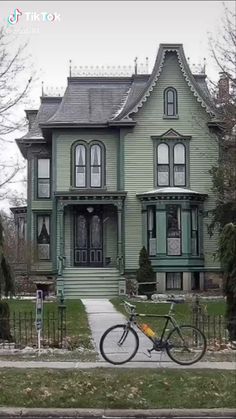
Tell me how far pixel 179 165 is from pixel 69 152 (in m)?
5.36

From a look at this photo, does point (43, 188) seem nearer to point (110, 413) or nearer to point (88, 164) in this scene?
point (88, 164)

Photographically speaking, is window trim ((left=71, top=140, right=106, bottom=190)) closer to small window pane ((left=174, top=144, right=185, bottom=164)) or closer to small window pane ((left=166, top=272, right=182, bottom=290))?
small window pane ((left=174, top=144, right=185, bottom=164))

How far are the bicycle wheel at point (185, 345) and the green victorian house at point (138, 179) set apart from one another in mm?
18585

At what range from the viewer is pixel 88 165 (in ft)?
104

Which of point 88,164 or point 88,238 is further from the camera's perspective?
point 88,238

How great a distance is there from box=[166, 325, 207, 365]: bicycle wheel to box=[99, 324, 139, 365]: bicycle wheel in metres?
0.62

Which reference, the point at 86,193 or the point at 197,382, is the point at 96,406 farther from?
the point at 86,193

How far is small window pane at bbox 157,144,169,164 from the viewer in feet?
103

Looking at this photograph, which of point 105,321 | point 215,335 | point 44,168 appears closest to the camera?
point 215,335

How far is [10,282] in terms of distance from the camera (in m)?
13.4

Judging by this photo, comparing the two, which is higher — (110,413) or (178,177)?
(178,177)

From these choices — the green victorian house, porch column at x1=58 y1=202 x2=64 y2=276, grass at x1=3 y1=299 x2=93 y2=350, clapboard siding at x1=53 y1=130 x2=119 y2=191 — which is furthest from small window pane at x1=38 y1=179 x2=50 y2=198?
grass at x1=3 y1=299 x2=93 y2=350

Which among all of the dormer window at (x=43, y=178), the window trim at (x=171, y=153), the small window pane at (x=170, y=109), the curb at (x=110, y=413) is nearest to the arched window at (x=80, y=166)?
the dormer window at (x=43, y=178)

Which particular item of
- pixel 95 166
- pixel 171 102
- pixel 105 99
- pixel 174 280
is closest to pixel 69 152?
pixel 95 166
